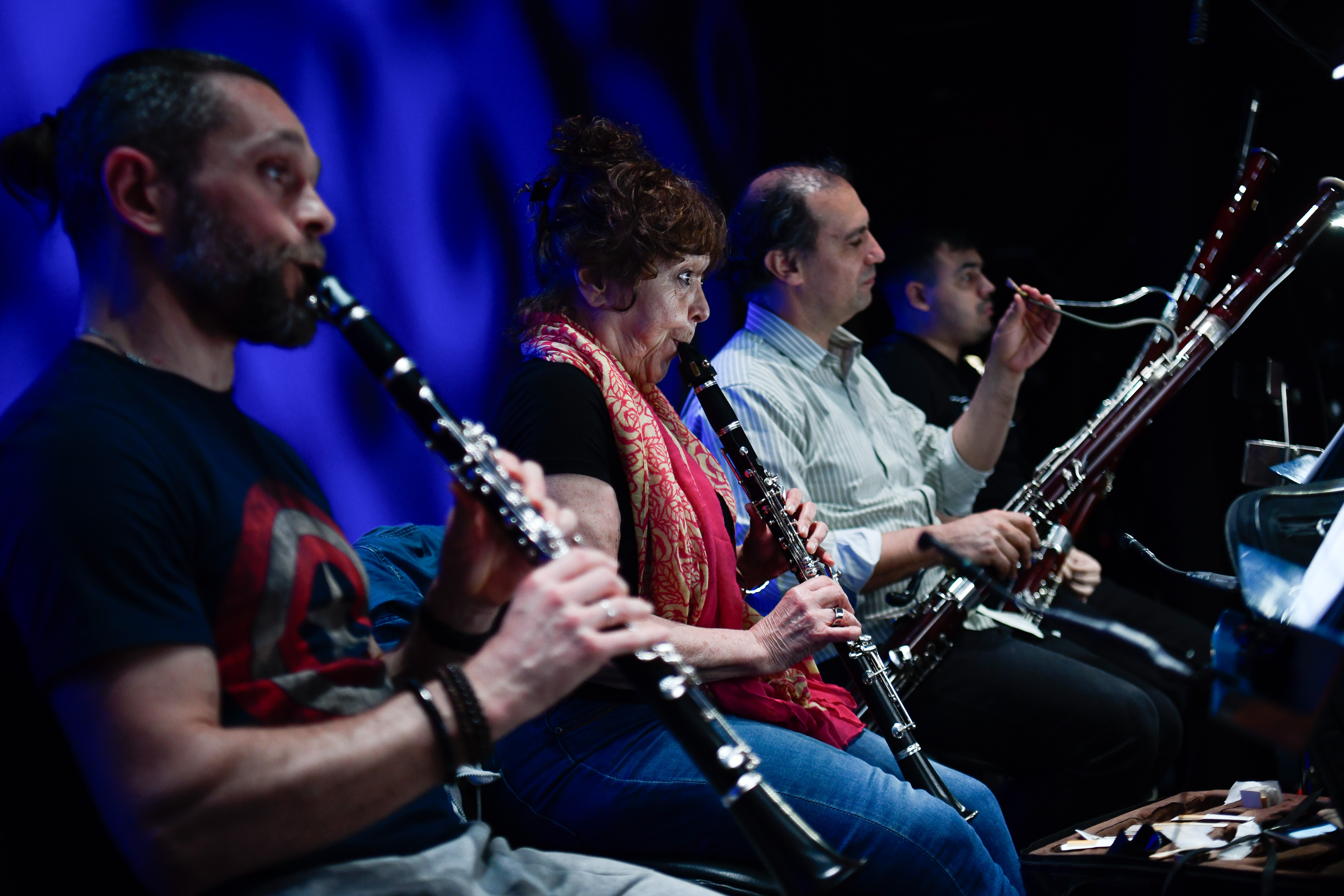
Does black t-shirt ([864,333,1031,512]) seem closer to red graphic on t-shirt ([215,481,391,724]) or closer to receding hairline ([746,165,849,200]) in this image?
receding hairline ([746,165,849,200])

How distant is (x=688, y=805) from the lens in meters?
1.58

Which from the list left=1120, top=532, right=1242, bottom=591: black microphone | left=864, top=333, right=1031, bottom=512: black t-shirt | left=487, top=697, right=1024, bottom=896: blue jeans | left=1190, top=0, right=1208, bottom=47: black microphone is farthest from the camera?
left=864, top=333, right=1031, bottom=512: black t-shirt

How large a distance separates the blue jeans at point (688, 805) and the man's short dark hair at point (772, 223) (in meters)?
1.45

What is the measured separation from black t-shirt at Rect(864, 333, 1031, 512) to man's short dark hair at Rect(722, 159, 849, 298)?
2.77ft

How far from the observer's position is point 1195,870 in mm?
1512

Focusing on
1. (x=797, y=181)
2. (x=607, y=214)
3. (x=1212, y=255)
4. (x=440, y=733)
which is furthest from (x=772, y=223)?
(x=440, y=733)

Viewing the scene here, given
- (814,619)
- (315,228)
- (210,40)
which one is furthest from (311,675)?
(210,40)

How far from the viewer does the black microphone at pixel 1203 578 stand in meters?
1.38

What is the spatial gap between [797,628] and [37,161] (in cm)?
125

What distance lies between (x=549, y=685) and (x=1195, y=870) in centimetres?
105

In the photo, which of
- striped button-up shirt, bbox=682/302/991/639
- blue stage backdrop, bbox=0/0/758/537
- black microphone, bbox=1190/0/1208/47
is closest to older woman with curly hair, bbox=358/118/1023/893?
striped button-up shirt, bbox=682/302/991/639

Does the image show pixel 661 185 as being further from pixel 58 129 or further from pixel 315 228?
pixel 58 129

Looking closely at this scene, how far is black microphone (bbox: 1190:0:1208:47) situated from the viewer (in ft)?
8.68

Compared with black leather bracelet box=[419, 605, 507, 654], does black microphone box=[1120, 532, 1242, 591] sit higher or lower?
lower
